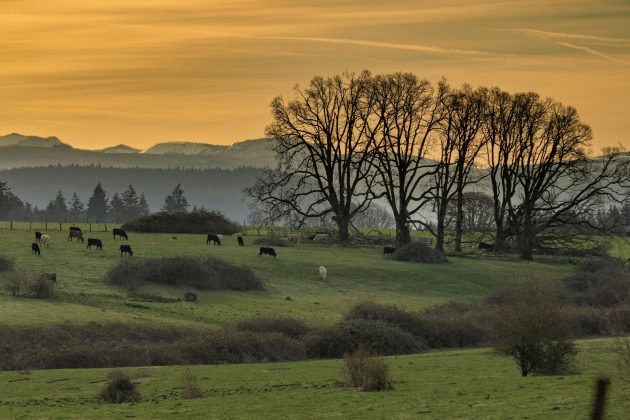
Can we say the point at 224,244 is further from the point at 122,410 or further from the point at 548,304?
the point at 122,410

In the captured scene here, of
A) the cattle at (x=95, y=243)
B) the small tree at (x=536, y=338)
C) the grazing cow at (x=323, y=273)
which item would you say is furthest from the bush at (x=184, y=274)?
the small tree at (x=536, y=338)

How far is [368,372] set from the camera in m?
33.8

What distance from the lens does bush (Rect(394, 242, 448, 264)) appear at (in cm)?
8962

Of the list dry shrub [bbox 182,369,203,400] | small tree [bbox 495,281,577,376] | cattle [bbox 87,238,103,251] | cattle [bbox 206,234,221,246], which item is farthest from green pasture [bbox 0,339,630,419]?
cattle [bbox 206,234,221,246]

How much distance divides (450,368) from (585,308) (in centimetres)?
2982

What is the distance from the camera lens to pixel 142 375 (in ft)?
132

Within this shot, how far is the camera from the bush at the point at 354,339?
51812mm

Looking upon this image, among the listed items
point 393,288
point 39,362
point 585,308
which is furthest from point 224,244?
point 39,362

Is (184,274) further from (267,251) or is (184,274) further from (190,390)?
(190,390)

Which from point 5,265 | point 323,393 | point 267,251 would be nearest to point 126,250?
point 267,251

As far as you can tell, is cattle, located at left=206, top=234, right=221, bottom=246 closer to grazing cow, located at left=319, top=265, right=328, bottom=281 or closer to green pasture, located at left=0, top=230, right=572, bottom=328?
green pasture, located at left=0, top=230, right=572, bottom=328

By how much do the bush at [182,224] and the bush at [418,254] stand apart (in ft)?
98.5

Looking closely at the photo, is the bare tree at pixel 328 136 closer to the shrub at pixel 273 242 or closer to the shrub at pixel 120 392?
the shrub at pixel 273 242

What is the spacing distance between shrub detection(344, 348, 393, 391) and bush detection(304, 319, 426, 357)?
15835mm
